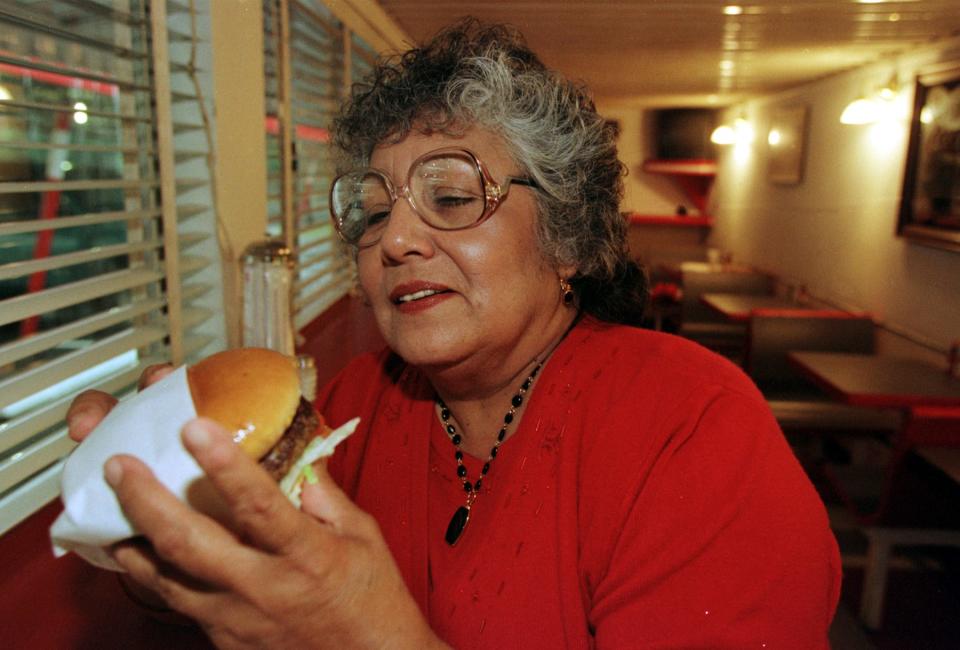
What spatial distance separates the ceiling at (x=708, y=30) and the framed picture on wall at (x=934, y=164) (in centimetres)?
23

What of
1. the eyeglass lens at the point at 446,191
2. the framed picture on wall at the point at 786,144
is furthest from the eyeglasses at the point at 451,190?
the framed picture on wall at the point at 786,144

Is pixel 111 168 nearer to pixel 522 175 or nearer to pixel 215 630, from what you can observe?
pixel 522 175

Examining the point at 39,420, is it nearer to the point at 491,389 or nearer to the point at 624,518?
the point at 491,389

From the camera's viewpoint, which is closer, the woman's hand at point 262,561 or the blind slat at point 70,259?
the woman's hand at point 262,561

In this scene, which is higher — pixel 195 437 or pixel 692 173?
pixel 692 173

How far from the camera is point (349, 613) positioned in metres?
0.69

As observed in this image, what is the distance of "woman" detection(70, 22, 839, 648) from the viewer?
72 centimetres

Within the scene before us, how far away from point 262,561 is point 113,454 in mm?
221

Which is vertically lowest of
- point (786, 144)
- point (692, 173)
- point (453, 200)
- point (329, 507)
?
point (329, 507)

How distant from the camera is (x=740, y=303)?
502 cm

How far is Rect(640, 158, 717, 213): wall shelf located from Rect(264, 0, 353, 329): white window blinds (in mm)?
6034

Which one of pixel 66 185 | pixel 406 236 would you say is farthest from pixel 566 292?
pixel 66 185

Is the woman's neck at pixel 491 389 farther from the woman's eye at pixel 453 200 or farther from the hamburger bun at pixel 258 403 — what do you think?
the hamburger bun at pixel 258 403

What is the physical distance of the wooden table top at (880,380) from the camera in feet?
9.18
